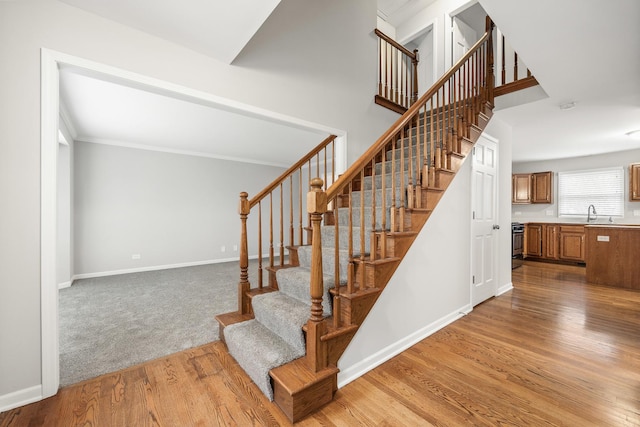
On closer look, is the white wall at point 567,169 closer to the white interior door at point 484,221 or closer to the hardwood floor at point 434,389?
the white interior door at point 484,221

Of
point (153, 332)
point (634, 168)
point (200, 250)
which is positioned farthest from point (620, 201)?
point (200, 250)

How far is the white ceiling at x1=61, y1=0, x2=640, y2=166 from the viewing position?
180 centimetres

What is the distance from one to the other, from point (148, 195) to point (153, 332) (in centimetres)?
359

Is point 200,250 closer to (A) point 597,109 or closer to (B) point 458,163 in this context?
(B) point 458,163

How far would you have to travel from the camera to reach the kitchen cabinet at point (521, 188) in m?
6.60

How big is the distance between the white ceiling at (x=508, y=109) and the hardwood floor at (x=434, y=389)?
7.01 ft

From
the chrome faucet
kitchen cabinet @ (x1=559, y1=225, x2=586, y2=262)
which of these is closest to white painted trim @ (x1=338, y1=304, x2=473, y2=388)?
kitchen cabinet @ (x1=559, y1=225, x2=586, y2=262)

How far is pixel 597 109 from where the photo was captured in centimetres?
338

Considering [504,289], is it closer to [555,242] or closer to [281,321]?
[555,242]

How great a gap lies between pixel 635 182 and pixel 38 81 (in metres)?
8.57

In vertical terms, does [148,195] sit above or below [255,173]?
below

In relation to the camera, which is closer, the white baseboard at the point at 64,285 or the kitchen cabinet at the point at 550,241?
the white baseboard at the point at 64,285

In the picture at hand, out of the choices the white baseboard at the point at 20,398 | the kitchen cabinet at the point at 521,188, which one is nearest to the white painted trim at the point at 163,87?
the white baseboard at the point at 20,398

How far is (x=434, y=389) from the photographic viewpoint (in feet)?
5.74
